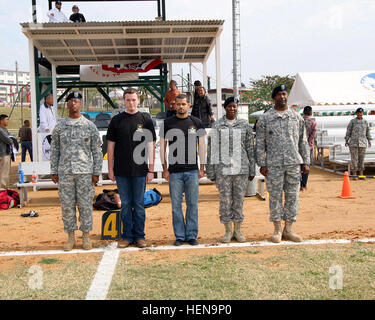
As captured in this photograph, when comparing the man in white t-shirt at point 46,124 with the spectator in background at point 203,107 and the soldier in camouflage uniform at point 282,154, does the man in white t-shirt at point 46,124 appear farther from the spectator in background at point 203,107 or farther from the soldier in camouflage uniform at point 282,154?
the soldier in camouflage uniform at point 282,154

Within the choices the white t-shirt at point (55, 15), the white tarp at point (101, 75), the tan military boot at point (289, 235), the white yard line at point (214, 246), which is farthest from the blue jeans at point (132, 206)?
the white t-shirt at point (55, 15)

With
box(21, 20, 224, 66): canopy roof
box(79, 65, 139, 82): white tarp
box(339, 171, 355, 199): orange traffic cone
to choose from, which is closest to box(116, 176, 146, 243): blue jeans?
box(339, 171, 355, 199): orange traffic cone

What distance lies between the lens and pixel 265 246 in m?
5.50

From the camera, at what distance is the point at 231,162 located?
5559 mm

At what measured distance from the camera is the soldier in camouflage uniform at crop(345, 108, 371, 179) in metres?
12.4

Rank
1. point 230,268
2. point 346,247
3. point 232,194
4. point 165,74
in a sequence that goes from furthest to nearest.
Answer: point 165,74 → point 232,194 → point 346,247 → point 230,268

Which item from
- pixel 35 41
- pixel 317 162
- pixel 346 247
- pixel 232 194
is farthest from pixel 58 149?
pixel 317 162

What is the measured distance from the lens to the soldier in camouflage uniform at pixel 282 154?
5555 millimetres

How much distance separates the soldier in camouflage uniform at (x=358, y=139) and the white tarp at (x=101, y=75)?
24.0ft

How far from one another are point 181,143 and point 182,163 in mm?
265

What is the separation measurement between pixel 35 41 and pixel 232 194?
832 centimetres

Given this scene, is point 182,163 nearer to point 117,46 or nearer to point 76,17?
point 117,46

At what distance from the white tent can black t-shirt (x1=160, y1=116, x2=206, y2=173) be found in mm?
14439
